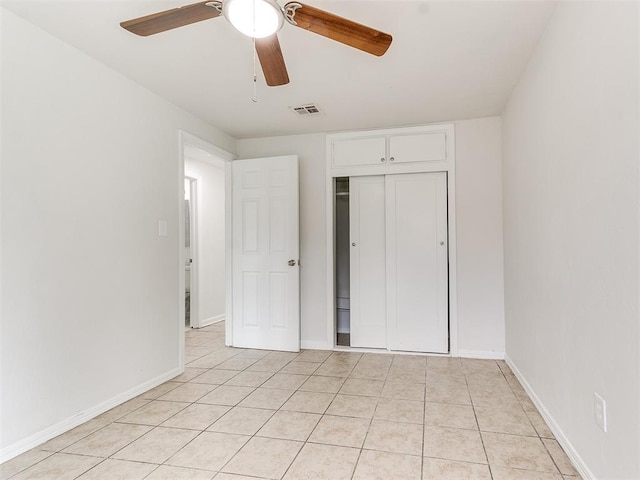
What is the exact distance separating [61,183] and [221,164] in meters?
3.35

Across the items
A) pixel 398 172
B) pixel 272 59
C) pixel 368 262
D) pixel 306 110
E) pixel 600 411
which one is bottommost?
pixel 600 411

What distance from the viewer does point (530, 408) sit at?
244cm

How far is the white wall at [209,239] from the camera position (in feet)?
16.8

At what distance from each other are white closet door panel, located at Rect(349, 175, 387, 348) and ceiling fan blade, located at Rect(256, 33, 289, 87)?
2.11m

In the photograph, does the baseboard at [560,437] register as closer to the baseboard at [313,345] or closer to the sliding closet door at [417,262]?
the sliding closet door at [417,262]

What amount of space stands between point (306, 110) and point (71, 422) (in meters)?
2.82

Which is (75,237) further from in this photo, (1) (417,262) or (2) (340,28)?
(1) (417,262)

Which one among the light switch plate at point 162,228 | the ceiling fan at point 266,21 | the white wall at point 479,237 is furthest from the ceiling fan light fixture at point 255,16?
the white wall at point 479,237

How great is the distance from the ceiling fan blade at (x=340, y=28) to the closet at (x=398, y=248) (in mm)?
2266

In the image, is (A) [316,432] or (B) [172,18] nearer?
(B) [172,18]

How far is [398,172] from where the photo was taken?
3799 mm

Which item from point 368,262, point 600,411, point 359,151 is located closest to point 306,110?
point 359,151

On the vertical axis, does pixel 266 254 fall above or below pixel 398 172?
below

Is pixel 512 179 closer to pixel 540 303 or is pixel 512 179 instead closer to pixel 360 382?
pixel 540 303
